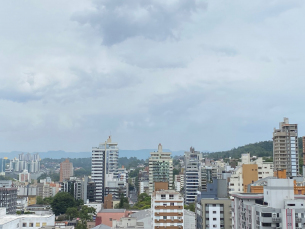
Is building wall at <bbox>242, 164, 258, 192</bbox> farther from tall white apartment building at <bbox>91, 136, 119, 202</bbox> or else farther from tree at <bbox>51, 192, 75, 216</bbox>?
tall white apartment building at <bbox>91, 136, 119, 202</bbox>

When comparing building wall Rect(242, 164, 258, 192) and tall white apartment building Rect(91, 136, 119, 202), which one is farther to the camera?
tall white apartment building Rect(91, 136, 119, 202)

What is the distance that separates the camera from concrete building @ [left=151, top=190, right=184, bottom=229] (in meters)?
37.7

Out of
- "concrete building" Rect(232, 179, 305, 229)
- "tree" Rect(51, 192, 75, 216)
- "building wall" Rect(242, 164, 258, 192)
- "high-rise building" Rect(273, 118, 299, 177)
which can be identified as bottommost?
"tree" Rect(51, 192, 75, 216)

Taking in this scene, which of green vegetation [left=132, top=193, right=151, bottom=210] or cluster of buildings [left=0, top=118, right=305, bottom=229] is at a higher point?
cluster of buildings [left=0, top=118, right=305, bottom=229]

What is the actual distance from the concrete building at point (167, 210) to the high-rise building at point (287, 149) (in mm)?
45172

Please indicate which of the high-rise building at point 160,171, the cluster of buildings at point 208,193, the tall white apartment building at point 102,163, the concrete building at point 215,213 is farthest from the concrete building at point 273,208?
the tall white apartment building at point 102,163

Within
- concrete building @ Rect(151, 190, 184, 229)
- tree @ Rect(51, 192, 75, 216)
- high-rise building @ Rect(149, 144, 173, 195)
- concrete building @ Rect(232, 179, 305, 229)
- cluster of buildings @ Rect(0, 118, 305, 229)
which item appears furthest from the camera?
high-rise building @ Rect(149, 144, 173, 195)

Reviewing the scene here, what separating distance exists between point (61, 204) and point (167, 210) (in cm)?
4211

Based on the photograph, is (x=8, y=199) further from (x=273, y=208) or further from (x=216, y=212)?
(x=273, y=208)

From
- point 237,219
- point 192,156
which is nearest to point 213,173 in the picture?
point 192,156

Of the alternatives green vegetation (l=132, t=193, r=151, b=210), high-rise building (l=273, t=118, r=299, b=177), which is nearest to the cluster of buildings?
high-rise building (l=273, t=118, r=299, b=177)

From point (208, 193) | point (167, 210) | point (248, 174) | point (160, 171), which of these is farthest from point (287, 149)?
point (167, 210)

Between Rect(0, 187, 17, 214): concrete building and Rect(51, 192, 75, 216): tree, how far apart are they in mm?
7492

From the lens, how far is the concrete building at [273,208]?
27.7 m
